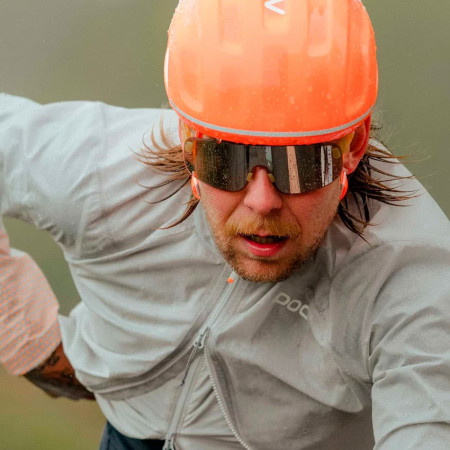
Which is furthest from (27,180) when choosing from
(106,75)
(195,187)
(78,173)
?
(106,75)

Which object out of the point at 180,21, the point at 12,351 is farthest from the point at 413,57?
the point at 12,351

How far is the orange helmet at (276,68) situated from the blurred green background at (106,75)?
1.06m

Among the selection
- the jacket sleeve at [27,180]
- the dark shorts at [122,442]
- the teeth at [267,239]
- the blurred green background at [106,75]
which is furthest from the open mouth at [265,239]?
the blurred green background at [106,75]

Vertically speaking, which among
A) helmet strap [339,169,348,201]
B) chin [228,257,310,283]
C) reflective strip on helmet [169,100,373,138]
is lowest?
chin [228,257,310,283]

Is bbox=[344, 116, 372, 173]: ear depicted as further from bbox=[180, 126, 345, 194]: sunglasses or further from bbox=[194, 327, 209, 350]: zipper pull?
bbox=[194, 327, 209, 350]: zipper pull

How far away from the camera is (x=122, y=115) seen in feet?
5.91

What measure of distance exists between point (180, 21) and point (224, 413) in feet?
2.70

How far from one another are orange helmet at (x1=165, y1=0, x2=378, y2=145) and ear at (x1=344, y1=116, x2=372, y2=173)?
0.11 meters

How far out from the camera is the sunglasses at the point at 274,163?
1306 millimetres

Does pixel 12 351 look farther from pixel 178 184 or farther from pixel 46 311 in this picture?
pixel 178 184

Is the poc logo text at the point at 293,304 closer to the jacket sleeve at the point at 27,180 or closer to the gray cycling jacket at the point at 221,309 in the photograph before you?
the gray cycling jacket at the point at 221,309

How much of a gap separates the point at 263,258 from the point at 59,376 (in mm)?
923

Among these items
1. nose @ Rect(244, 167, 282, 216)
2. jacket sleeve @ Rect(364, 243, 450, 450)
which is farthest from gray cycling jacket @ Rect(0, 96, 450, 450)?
nose @ Rect(244, 167, 282, 216)

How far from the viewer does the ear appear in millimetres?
1450
